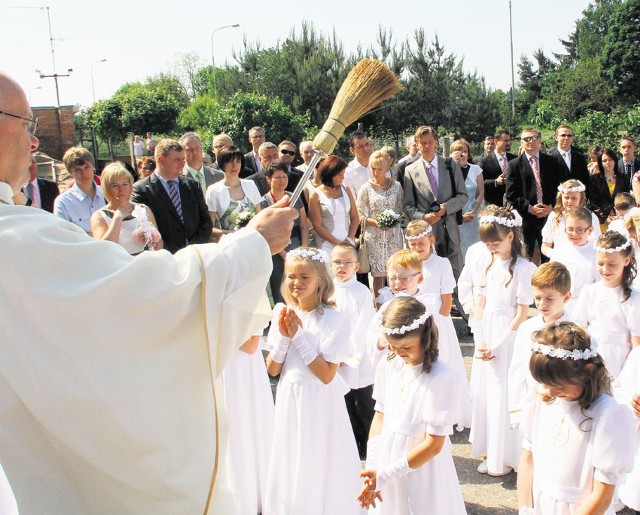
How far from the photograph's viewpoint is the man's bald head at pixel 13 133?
238cm

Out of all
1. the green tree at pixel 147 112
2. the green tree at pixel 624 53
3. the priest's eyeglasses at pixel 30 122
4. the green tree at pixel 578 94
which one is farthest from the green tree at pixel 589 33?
the priest's eyeglasses at pixel 30 122

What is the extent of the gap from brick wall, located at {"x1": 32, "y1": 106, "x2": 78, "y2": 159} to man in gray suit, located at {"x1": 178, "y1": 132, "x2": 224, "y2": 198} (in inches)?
1027

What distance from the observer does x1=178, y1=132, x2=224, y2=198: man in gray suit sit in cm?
883

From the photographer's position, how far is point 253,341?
14.9ft

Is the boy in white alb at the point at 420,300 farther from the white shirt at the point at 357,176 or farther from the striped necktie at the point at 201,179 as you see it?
the striped necktie at the point at 201,179

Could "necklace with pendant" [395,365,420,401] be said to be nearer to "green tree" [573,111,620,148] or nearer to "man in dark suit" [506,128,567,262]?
"man in dark suit" [506,128,567,262]

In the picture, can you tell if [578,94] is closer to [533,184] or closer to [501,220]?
[533,184]

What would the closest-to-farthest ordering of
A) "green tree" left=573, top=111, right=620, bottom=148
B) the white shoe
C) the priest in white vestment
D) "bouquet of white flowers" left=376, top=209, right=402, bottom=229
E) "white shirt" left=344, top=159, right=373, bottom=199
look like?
the priest in white vestment, the white shoe, "bouquet of white flowers" left=376, top=209, right=402, bottom=229, "white shirt" left=344, top=159, right=373, bottom=199, "green tree" left=573, top=111, right=620, bottom=148

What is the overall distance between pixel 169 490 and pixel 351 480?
2.35 m

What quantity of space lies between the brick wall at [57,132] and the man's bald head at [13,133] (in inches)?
1277

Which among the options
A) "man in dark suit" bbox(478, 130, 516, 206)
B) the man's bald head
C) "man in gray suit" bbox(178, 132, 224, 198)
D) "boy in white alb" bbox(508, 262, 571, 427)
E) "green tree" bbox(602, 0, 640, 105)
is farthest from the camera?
"green tree" bbox(602, 0, 640, 105)

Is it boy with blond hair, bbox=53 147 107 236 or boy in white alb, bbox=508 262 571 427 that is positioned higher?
boy with blond hair, bbox=53 147 107 236

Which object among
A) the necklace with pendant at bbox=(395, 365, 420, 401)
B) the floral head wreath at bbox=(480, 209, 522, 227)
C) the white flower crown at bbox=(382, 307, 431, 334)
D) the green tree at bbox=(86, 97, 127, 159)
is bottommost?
the necklace with pendant at bbox=(395, 365, 420, 401)

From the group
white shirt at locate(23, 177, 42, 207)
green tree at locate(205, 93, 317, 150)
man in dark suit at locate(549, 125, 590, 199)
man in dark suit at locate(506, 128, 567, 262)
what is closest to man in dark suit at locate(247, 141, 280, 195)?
white shirt at locate(23, 177, 42, 207)
